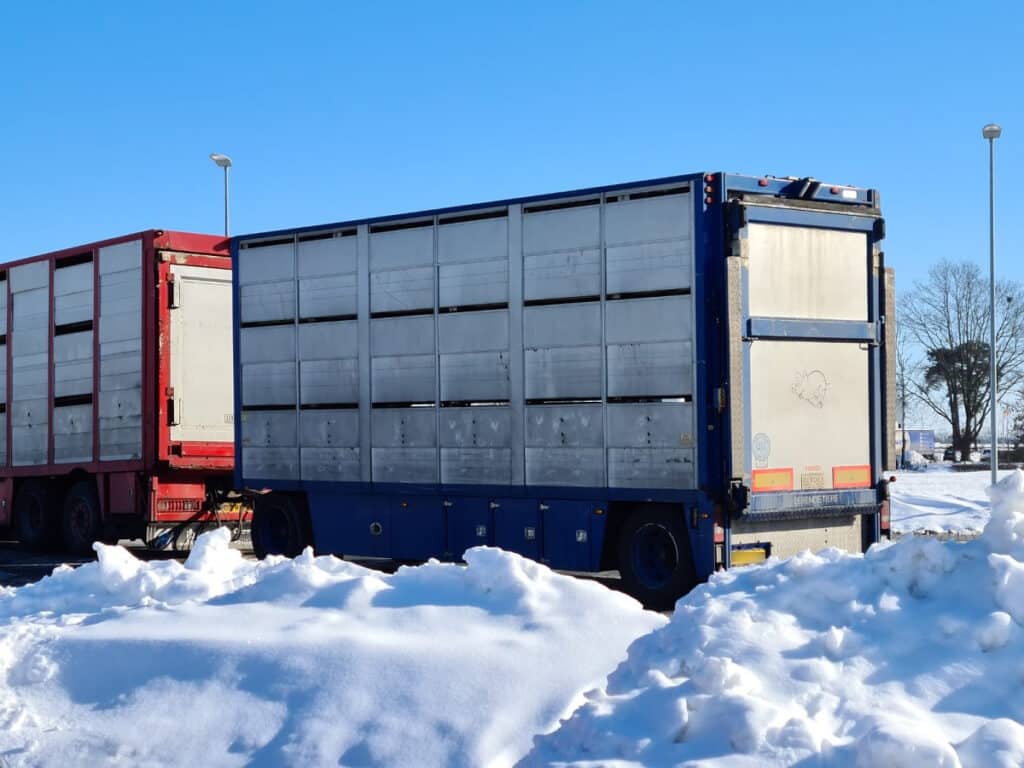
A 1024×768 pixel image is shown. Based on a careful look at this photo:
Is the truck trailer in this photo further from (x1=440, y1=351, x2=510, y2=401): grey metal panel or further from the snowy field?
the snowy field

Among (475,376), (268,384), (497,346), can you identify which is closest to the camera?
(497,346)

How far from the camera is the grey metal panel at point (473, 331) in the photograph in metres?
13.5

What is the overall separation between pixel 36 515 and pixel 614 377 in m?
11.1

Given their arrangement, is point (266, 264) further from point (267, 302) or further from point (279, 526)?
point (279, 526)

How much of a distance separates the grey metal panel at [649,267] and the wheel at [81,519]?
30.7ft

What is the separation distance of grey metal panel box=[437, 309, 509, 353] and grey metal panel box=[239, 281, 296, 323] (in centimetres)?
243

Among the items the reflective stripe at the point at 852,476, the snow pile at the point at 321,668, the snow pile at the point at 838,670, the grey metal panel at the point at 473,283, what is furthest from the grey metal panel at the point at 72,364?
the snow pile at the point at 838,670

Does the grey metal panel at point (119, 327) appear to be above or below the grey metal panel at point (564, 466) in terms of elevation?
above

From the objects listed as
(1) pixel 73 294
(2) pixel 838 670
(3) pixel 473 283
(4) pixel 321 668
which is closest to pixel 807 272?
(3) pixel 473 283

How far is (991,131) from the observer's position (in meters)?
30.8

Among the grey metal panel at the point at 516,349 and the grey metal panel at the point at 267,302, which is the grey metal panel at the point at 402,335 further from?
the grey metal panel at the point at 267,302

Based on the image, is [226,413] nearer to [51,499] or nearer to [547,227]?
[51,499]

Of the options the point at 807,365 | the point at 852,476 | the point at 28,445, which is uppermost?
the point at 807,365

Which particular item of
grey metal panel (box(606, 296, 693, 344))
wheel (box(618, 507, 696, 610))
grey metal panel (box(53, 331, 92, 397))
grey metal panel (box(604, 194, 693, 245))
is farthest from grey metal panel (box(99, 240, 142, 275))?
wheel (box(618, 507, 696, 610))
